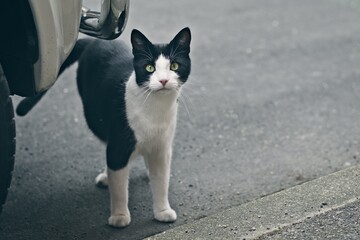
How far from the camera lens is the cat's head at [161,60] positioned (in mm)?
3338

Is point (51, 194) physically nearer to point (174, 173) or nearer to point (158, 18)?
point (174, 173)

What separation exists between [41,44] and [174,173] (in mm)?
1348

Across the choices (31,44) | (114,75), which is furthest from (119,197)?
(31,44)

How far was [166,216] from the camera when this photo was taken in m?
3.56

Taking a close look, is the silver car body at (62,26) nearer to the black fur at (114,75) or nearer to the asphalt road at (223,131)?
the black fur at (114,75)

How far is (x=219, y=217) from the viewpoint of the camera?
3.45 meters

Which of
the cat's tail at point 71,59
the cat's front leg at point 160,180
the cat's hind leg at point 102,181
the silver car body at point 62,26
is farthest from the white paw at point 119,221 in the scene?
the cat's tail at point 71,59

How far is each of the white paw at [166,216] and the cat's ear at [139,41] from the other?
0.81m

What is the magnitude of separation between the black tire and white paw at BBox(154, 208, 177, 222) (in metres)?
0.80

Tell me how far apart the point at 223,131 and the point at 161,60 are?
147 cm

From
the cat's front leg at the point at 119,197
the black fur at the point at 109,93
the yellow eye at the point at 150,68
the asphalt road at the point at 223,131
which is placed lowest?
the asphalt road at the point at 223,131

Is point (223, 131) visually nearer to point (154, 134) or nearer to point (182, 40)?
point (154, 134)

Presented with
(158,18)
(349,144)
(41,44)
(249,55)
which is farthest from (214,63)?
(41,44)

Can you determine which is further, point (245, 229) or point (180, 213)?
point (180, 213)
